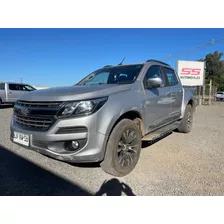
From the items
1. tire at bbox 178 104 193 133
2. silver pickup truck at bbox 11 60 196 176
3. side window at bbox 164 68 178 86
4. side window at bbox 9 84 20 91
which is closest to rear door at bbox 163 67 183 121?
side window at bbox 164 68 178 86

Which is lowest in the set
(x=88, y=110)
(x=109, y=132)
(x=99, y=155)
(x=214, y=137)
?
(x=214, y=137)

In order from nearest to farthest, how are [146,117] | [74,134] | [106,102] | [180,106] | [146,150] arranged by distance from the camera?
[74,134] < [106,102] < [146,117] < [146,150] < [180,106]

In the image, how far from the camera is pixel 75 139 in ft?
7.50

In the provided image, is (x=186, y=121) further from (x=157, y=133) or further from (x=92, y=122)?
(x=92, y=122)

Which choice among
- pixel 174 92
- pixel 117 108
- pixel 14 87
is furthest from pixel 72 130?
pixel 14 87

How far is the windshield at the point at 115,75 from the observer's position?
3.47 metres

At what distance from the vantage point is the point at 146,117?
3.27 meters

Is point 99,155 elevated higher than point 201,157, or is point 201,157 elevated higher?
point 99,155

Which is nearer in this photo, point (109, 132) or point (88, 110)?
point (88, 110)

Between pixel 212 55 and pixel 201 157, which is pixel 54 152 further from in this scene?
pixel 212 55

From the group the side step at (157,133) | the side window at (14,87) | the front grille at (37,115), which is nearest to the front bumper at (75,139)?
the front grille at (37,115)

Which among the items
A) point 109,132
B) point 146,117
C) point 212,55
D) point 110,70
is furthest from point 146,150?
point 212,55

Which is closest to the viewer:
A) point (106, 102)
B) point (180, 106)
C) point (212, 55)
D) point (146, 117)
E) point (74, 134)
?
point (74, 134)

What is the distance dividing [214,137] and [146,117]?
2.91 meters
